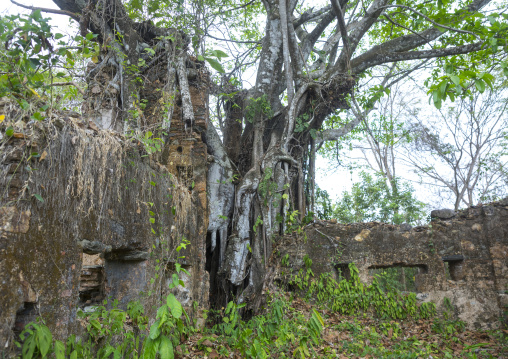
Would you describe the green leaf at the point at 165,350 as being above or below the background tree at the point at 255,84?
below

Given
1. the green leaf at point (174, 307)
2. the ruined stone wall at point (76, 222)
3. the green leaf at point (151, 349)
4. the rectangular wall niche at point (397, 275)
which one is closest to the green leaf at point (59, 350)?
the ruined stone wall at point (76, 222)

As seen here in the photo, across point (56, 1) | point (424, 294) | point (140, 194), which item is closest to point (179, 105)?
→ point (56, 1)

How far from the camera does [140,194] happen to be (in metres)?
3.94

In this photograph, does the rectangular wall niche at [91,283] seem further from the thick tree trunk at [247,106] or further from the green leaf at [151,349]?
the green leaf at [151,349]

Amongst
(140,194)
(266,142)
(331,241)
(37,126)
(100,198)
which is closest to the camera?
(37,126)

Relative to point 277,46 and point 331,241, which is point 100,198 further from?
point 277,46

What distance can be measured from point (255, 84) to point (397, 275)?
18.0 ft

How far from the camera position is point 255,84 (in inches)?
322

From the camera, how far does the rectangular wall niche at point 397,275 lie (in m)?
6.11

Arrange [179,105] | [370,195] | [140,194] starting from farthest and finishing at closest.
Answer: [370,195]
[179,105]
[140,194]

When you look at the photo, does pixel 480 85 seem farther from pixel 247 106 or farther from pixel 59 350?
pixel 247 106

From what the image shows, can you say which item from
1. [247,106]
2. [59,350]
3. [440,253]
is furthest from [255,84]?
[59,350]

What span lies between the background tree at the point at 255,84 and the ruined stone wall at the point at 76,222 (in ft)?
5.02

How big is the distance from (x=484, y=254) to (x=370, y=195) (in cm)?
530
